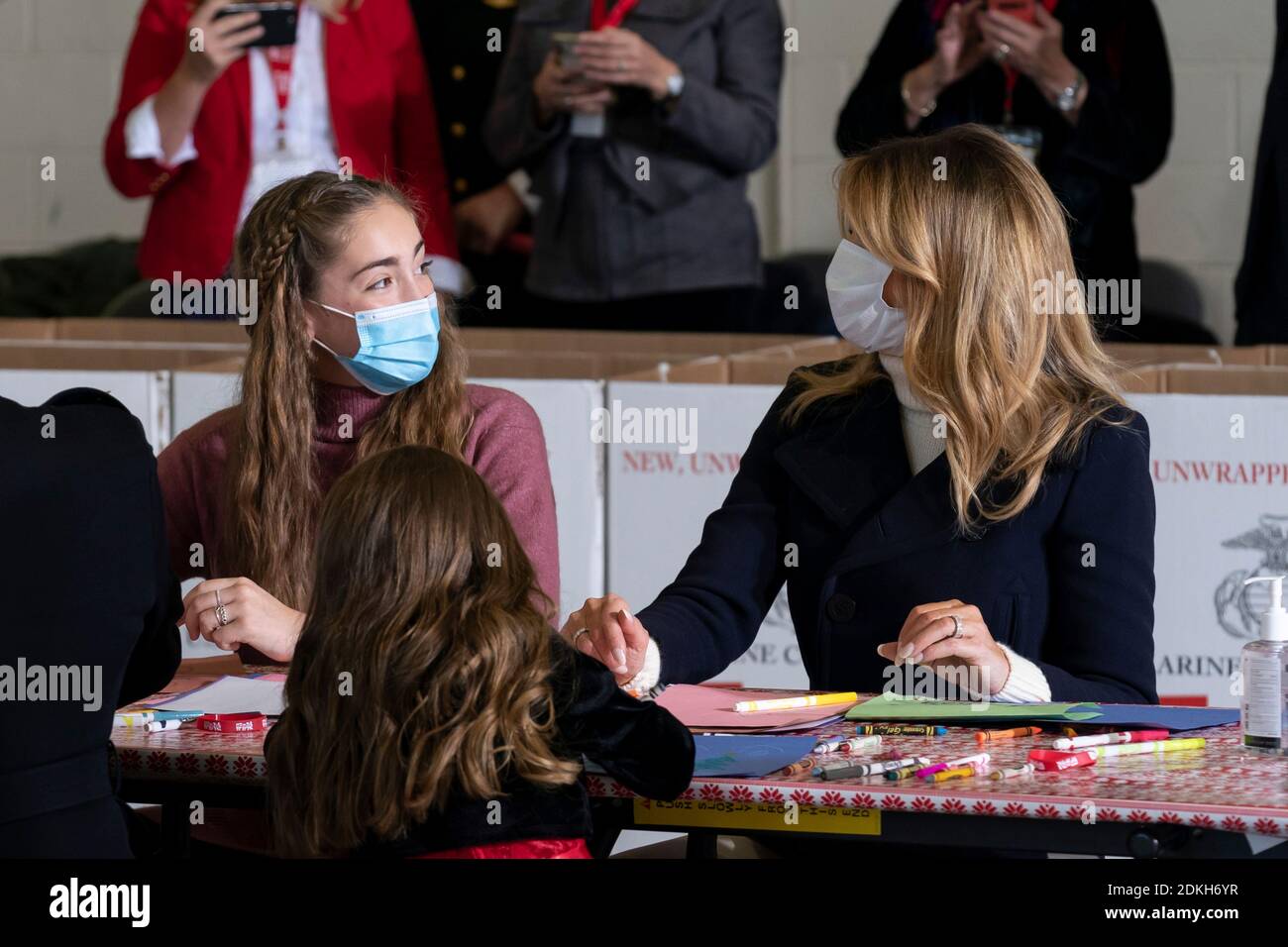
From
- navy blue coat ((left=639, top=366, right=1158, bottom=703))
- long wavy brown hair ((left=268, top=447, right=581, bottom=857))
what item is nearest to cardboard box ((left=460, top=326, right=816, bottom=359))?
navy blue coat ((left=639, top=366, right=1158, bottom=703))

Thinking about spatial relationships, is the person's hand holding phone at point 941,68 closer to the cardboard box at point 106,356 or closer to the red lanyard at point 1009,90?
the red lanyard at point 1009,90

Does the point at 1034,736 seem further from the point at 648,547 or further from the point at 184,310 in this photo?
the point at 184,310

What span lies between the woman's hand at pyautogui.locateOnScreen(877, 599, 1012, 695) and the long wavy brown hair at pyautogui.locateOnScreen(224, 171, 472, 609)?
0.79 metres

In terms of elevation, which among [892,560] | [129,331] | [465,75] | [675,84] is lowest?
[892,560]

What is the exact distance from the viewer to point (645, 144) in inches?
169

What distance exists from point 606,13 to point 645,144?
435 millimetres

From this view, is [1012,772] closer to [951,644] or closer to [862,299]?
[951,644]

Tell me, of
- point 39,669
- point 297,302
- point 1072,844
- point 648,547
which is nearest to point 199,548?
point 297,302

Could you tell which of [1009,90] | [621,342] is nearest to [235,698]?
[621,342]

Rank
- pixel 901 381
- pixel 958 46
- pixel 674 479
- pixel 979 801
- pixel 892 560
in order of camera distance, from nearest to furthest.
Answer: pixel 979 801
pixel 892 560
pixel 901 381
pixel 674 479
pixel 958 46

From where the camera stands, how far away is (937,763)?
172 cm

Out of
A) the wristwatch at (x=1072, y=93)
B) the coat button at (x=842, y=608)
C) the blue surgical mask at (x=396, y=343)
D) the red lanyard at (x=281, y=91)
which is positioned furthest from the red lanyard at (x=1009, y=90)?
the coat button at (x=842, y=608)

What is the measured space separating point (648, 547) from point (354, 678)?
6.11 ft

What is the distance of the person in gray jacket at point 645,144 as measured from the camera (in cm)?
422
